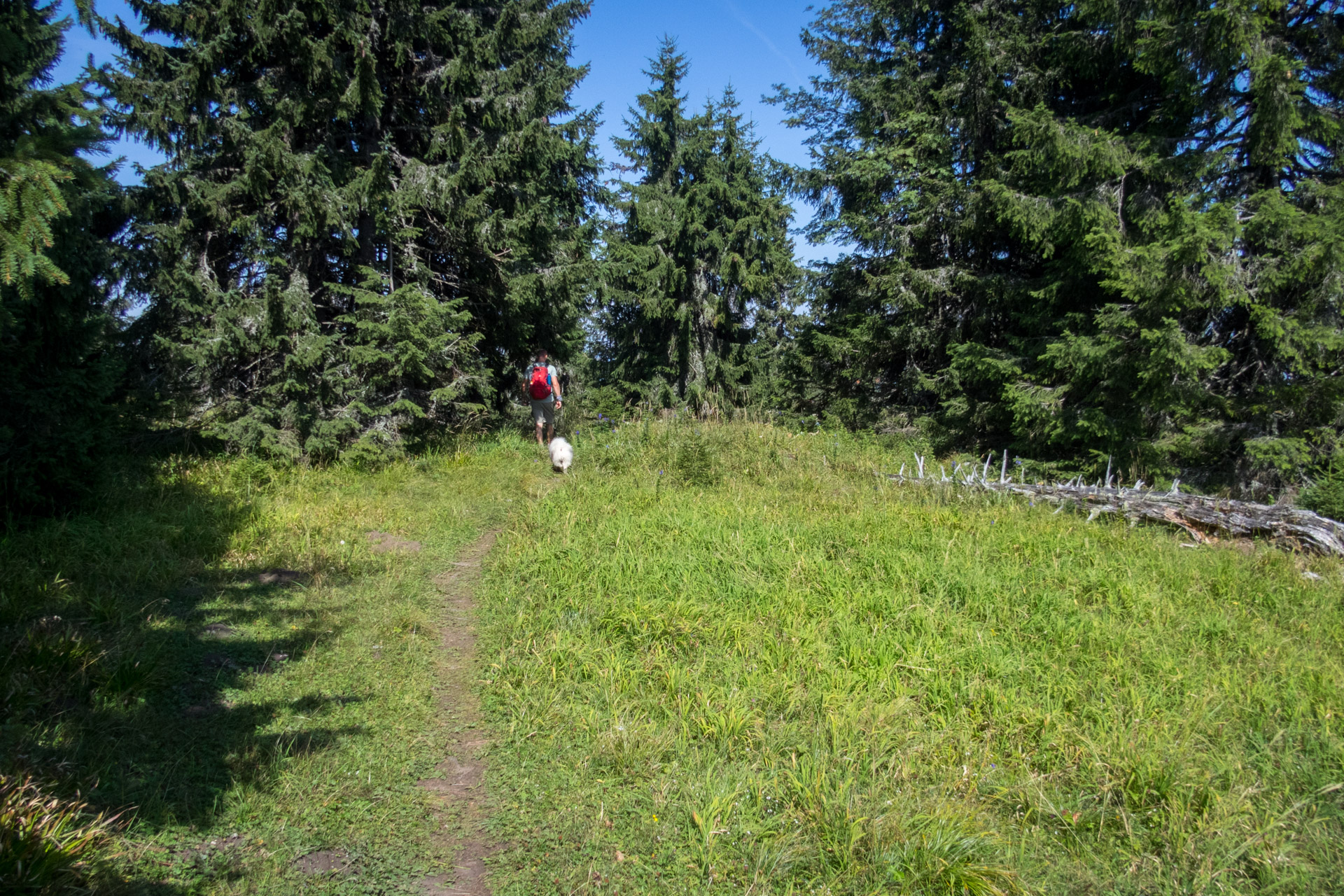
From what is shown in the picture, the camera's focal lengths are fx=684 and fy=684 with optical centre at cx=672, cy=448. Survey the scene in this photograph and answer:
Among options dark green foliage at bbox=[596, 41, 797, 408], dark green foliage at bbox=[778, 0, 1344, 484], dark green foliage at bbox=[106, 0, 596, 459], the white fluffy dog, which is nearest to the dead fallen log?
dark green foliage at bbox=[778, 0, 1344, 484]

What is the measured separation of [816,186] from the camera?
16969 millimetres

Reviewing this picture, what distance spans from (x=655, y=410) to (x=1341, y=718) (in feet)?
48.8

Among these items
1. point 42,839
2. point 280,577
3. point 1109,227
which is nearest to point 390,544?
point 280,577

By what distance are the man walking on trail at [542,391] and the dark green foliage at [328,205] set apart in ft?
2.72

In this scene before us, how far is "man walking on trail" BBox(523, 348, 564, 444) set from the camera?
12086mm

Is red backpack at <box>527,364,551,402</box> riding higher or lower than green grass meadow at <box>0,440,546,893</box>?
higher

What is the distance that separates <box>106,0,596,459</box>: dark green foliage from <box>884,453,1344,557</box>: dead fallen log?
7899mm

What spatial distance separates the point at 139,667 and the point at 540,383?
8.35 metres

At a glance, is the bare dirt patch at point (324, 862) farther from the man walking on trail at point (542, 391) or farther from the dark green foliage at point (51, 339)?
the man walking on trail at point (542, 391)

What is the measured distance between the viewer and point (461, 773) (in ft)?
12.6

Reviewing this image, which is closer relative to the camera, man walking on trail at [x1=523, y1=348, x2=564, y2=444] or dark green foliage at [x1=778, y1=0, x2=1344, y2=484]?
dark green foliage at [x1=778, y1=0, x2=1344, y2=484]

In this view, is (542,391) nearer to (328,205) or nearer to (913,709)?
(328,205)

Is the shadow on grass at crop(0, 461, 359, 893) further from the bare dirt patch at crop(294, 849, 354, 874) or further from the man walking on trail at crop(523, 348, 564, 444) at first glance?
the man walking on trail at crop(523, 348, 564, 444)

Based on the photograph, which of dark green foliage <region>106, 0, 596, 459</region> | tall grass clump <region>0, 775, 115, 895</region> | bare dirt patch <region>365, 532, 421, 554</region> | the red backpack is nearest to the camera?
tall grass clump <region>0, 775, 115, 895</region>
